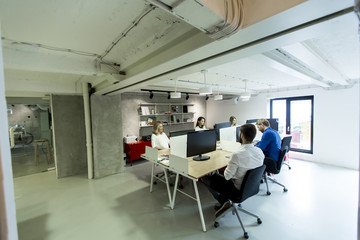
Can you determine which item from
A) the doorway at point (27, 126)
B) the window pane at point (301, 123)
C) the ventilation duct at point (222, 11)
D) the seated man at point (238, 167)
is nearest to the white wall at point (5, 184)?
the ventilation duct at point (222, 11)

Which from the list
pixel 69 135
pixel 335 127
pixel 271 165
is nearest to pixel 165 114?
pixel 69 135

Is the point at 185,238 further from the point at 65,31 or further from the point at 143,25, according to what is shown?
the point at 65,31

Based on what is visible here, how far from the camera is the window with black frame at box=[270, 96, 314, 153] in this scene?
5.22m

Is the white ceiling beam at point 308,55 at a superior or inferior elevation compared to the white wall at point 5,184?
superior

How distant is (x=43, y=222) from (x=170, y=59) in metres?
3.17

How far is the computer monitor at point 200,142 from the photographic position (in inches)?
103

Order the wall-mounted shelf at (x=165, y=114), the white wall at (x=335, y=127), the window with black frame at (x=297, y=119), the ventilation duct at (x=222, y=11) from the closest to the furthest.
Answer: the ventilation duct at (x=222, y=11), the white wall at (x=335, y=127), the window with black frame at (x=297, y=119), the wall-mounted shelf at (x=165, y=114)

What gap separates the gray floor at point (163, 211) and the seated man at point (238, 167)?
56cm

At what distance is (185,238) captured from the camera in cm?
207

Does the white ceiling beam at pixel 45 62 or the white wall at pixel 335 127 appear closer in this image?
the white ceiling beam at pixel 45 62

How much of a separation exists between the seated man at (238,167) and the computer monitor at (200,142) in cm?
53

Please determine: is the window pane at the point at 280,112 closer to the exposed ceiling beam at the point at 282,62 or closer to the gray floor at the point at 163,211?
the gray floor at the point at 163,211

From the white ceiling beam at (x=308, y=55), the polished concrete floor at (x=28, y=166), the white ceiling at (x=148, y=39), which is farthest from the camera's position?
the polished concrete floor at (x=28, y=166)

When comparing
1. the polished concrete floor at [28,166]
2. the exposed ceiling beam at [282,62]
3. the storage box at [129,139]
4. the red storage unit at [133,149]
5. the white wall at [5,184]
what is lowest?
the polished concrete floor at [28,166]
